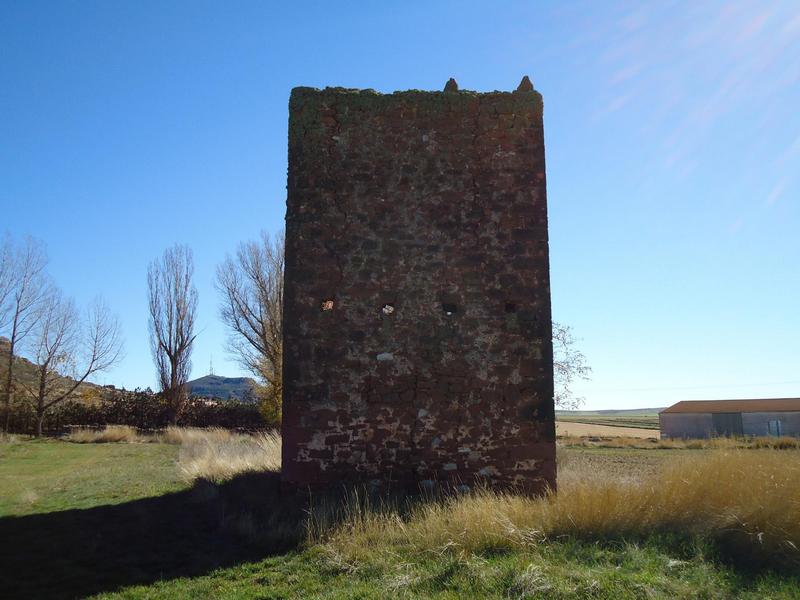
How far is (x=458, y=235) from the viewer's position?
9.51 meters

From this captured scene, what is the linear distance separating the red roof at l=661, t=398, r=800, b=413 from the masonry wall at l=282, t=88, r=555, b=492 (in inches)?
1614

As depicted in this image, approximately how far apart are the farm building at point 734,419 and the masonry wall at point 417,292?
125 ft

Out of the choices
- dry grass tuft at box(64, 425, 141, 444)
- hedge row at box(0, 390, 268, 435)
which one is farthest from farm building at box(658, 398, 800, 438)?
dry grass tuft at box(64, 425, 141, 444)

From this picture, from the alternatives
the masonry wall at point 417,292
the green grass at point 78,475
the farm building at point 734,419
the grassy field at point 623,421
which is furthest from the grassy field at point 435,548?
the grassy field at point 623,421

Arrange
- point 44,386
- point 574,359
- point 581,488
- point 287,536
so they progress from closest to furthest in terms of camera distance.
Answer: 1. point 287,536
2. point 581,488
3. point 574,359
4. point 44,386

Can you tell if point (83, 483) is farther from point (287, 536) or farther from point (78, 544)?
point (287, 536)

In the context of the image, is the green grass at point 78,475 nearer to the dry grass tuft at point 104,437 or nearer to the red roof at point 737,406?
the dry grass tuft at point 104,437

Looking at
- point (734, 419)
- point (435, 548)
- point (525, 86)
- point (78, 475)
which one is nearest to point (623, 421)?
point (734, 419)

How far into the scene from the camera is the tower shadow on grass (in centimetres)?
609

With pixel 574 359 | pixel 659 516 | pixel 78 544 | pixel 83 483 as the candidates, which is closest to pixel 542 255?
pixel 659 516

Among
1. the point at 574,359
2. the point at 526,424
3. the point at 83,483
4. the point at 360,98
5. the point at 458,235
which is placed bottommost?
the point at 83,483

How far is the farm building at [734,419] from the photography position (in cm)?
4191

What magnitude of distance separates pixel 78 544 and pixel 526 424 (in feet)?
19.9

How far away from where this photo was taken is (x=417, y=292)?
9.33 meters
